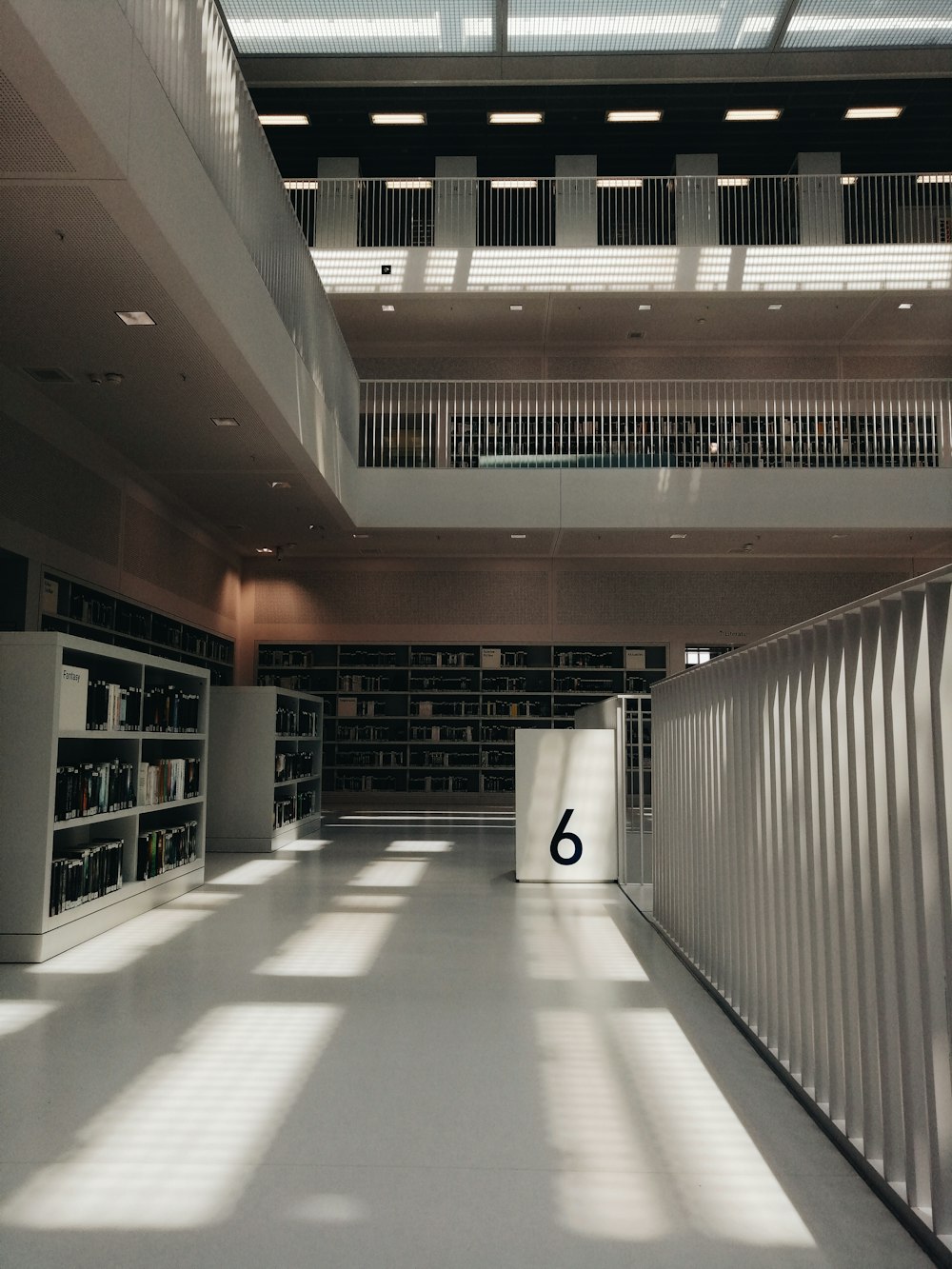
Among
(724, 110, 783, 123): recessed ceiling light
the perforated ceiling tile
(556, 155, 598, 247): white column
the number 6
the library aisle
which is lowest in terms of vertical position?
the library aisle

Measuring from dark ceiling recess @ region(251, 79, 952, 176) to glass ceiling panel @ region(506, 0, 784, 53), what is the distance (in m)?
0.99

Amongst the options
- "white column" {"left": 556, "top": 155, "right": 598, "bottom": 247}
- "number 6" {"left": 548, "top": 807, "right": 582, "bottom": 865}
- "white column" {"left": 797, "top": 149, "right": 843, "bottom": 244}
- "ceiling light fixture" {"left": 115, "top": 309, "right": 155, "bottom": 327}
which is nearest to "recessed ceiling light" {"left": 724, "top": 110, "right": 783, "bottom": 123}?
"white column" {"left": 797, "top": 149, "right": 843, "bottom": 244}

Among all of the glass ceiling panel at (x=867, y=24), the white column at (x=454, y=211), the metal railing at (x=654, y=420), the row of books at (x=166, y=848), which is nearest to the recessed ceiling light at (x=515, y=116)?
the white column at (x=454, y=211)

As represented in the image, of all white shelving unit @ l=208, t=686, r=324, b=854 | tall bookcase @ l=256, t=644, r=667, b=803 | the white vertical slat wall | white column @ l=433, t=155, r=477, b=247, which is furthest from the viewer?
white column @ l=433, t=155, r=477, b=247

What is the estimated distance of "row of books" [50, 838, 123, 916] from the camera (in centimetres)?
469

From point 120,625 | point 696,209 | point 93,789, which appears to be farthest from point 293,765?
point 696,209

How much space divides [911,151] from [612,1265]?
17.2m

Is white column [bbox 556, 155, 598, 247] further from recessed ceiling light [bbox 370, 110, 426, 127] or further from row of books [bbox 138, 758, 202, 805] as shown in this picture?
row of books [bbox 138, 758, 202, 805]

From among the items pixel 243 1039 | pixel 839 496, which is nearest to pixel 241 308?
pixel 243 1039

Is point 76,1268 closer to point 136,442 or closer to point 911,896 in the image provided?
point 911,896

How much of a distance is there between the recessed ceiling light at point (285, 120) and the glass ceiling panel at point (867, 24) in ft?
21.6

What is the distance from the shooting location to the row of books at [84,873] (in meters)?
4.69

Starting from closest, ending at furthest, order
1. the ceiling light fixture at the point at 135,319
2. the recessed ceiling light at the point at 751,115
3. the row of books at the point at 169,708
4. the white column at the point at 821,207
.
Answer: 1. the ceiling light fixture at the point at 135,319
2. the row of books at the point at 169,708
3. the recessed ceiling light at the point at 751,115
4. the white column at the point at 821,207

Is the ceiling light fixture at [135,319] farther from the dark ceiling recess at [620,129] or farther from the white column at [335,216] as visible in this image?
the white column at [335,216]
